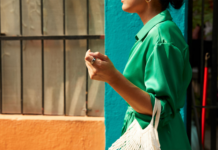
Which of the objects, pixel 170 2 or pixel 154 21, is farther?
pixel 170 2

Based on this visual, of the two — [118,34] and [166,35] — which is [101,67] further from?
[118,34]

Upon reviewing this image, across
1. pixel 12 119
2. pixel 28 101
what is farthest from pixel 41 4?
pixel 12 119

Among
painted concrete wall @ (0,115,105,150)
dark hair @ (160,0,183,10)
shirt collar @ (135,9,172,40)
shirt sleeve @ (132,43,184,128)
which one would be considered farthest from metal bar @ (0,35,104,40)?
shirt sleeve @ (132,43,184,128)

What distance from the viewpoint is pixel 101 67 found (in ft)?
3.49

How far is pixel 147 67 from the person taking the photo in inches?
47.2

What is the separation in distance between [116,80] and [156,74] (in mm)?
196

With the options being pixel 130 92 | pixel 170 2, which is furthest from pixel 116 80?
pixel 170 2

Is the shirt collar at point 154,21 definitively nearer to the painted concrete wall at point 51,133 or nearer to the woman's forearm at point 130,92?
the woman's forearm at point 130,92

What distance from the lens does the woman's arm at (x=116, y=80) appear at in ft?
3.50

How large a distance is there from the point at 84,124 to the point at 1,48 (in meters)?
1.47

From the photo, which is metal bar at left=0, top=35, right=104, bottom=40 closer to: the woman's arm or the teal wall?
the teal wall

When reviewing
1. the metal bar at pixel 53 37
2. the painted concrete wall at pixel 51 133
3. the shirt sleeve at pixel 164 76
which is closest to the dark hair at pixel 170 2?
the shirt sleeve at pixel 164 76

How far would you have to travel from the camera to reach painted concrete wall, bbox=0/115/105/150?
9.36ft

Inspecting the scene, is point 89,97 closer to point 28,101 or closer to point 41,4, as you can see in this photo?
point 28,101
